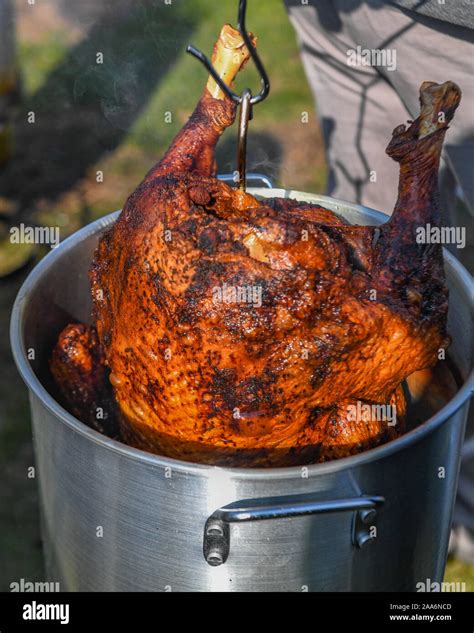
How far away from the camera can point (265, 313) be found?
1.88 m

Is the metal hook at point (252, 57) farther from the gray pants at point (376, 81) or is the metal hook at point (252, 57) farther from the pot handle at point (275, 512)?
the gray pants at point (376, 81)

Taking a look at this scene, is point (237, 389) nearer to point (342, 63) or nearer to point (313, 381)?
point (313, 381)

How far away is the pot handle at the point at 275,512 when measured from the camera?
1695 mm

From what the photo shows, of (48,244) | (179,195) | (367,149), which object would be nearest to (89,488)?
(179,195)

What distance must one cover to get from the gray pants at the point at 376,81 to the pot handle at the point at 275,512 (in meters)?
1.58

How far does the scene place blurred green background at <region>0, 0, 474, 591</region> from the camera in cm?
471

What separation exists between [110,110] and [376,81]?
2617 mm

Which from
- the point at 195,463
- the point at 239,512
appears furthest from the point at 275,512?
the point at 195,463

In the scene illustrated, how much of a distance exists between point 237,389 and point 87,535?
545 mm
